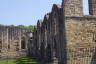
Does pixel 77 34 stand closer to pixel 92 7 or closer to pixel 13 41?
pixel 92 7

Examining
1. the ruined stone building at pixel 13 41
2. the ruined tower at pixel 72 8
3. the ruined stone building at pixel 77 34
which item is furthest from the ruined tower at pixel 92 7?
the ruined stone building at pixel 13 41

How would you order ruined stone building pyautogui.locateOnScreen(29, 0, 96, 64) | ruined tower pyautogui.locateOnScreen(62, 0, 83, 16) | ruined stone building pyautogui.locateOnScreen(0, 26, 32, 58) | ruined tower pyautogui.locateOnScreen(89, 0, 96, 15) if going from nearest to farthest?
ruined stone building pyautogui.locateOnScreen(29, 0, 96, 64) < ruined tower pyautogui.locateOnScreen(62, 0, 83, 16) < ruined tower pyautogui.locateOnScreen(89, 0, 96, 15) < ruined stone building pyautogui.locateOnScreen(0, 26, 32, 58)

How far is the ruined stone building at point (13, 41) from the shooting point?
111 feet

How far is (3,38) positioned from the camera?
112 ft

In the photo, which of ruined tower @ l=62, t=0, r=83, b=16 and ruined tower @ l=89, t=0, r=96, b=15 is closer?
ruined tower @ l=62, t=0, r=83, b=16

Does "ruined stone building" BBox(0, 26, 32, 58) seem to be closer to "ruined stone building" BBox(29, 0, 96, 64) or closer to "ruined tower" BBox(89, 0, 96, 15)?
"ruined stone building" BBox(29, 0, 96, 64)

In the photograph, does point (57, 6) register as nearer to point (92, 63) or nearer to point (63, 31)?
point (63, 31)

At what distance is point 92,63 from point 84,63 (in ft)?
1.65

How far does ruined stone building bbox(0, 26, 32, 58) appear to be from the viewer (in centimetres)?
3394

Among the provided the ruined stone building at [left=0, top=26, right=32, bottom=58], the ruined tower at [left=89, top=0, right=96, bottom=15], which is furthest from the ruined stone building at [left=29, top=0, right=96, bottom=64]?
the ruined stone building at [left=0, top=26, right=32, bottom=58]

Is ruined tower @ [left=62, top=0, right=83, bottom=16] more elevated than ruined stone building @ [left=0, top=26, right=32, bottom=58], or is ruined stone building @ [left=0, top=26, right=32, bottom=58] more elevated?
ruined tower @ [left=62, top=0, right=83, bottom=16]

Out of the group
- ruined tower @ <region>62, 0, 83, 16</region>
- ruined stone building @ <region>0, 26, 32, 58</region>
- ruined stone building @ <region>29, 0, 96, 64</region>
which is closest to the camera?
ruined stone building @ <region>29, 0, 96, 64</region>

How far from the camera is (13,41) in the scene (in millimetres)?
34844

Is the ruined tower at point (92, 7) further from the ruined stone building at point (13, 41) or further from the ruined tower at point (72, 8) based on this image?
the ruined stone building at point (13, 41)
